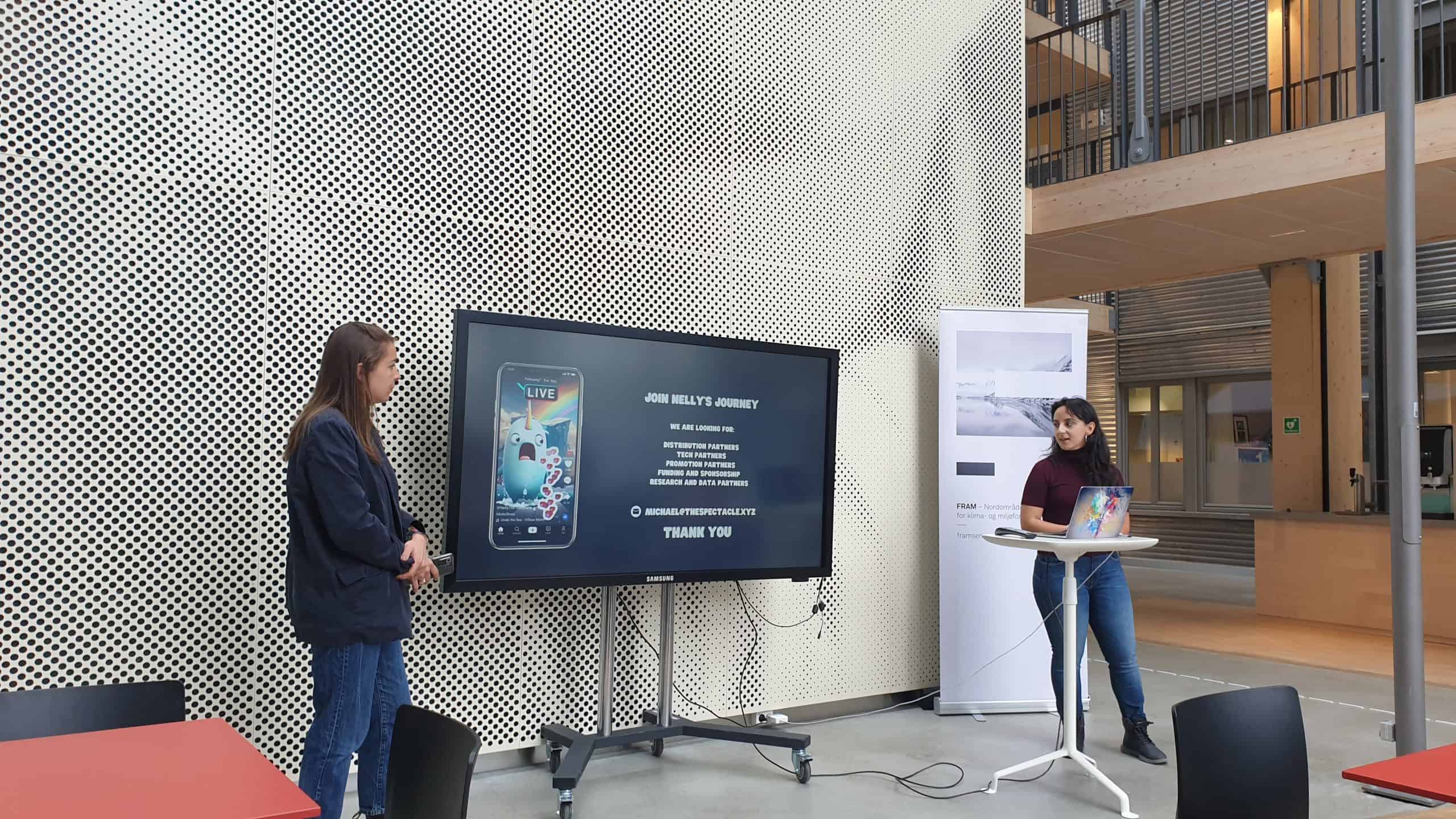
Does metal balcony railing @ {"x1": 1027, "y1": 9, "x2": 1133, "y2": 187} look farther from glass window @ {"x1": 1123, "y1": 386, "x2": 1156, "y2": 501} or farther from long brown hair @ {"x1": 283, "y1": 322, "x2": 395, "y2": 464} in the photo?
long brown hair @ {"x1": 283, "y1": 322, "x2": 395, "y2": 464}

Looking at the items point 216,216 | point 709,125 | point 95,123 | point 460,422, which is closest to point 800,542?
point 460,422

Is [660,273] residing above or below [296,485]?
above

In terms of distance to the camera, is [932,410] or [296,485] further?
[932,410]

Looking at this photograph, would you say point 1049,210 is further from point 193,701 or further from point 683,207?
point 193,701

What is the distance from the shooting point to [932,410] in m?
5.71

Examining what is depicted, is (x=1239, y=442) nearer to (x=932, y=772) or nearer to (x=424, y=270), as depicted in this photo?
(x=932, y=772)

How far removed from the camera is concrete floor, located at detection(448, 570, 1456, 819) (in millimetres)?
3842

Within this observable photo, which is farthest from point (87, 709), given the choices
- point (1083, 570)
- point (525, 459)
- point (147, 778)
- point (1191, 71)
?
point (1191, 71)

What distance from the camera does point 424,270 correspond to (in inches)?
160

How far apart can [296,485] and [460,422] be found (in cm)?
81

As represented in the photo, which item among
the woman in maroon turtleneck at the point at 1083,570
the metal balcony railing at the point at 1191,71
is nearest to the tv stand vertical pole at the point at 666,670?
the woman in maroon turtleneck at the point at 1083,570

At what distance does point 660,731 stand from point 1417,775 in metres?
2.96

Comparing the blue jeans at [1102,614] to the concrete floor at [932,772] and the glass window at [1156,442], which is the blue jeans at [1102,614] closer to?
the concrete floor at [932,772]

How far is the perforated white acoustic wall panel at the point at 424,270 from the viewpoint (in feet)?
11.1
